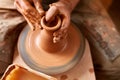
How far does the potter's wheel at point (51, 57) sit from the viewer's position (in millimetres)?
1252

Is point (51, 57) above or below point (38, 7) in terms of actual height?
below

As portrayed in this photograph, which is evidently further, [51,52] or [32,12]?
[51,52]

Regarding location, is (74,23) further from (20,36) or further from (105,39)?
(20,36)

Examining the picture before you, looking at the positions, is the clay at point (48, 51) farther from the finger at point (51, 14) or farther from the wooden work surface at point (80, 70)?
the finger at point (51, 14)

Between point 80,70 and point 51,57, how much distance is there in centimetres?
19

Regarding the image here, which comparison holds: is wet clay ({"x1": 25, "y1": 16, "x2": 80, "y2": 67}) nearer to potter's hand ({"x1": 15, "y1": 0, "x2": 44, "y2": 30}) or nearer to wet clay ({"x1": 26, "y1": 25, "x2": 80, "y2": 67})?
wet clay ({"x1": 26, "y1": 25, "x2": 80, "y2": 67})

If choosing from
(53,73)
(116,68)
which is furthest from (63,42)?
(116,68)

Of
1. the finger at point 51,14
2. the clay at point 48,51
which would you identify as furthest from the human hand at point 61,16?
the clay at point 48,51

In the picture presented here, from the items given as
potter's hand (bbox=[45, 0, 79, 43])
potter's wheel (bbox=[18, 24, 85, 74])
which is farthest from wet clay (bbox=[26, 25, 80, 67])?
potter's hand (bbox=[45, 0, 79, 43])

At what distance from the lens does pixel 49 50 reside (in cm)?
127

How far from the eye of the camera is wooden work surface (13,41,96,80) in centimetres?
129

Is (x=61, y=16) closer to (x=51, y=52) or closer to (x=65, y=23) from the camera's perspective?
(x=65, y=23)

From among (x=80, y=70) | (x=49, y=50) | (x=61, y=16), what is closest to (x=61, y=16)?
(x=61, y=16)

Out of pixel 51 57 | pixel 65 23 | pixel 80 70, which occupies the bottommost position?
pixel 80 70
